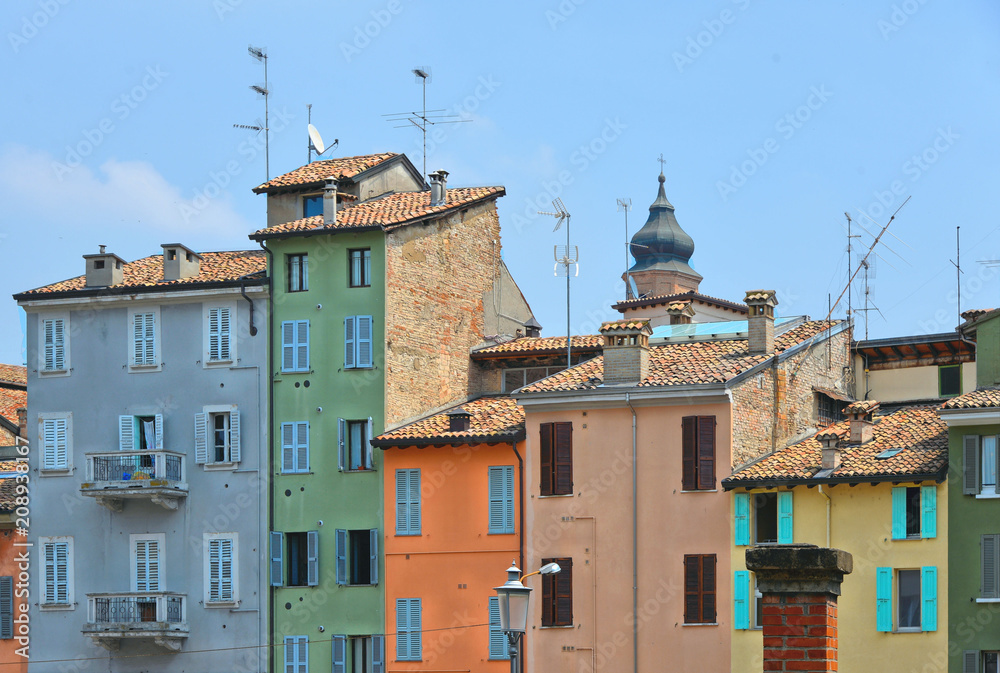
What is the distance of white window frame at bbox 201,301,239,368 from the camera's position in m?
46.4

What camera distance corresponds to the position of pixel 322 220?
46438 mm

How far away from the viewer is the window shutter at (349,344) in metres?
45.2

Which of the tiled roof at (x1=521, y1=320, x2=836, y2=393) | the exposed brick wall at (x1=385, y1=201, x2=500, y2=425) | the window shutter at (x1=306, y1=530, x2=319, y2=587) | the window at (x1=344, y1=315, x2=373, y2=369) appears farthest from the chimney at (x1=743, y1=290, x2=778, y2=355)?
the window shutter at (x1=306, y1=530, x2=319, y2=587)

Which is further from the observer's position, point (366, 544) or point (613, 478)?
point (366, 544)

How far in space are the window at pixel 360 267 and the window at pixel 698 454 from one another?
33.5 ft

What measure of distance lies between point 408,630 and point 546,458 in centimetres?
593

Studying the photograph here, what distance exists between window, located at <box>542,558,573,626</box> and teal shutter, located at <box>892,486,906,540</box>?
816 centimetres

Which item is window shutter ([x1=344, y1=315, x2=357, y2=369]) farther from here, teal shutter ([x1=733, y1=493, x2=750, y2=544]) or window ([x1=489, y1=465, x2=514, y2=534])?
teal shutter ([x1=733, y1=493, x2=750, y2=544])

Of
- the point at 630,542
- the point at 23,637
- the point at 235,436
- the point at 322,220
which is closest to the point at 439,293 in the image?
the point at 322,220

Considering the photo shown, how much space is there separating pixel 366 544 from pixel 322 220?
9.20m

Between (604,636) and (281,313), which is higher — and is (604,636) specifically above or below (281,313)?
below

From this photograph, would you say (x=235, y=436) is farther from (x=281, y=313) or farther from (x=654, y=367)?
(x=654, y=367)

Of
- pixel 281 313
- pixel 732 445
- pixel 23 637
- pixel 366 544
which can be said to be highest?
pixel 281 313

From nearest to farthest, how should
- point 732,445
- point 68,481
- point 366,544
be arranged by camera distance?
point 732,445, point 366,544, point 68,481
